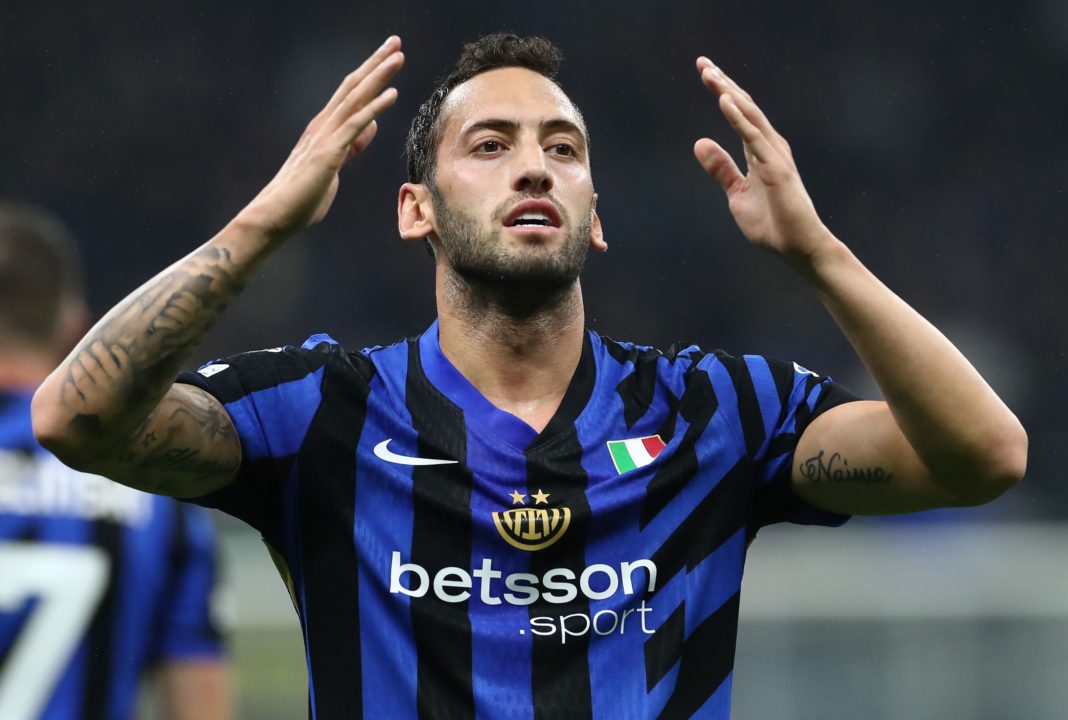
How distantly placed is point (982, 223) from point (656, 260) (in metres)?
2.87

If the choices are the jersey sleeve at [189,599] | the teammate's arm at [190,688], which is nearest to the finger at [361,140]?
the jersey sleeve at [189,599]

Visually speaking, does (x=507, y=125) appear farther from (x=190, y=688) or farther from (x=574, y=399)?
(x=190, y=688)

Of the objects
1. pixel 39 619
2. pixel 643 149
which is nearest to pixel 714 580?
pixel 39 619

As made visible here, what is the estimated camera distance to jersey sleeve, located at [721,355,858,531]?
2912mm

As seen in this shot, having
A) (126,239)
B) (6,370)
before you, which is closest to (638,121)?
(126,239)

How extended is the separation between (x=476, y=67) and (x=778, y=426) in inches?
44.4

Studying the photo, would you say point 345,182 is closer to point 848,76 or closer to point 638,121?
point 638,121

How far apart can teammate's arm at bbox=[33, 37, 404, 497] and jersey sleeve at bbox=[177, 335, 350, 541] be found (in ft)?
0.25

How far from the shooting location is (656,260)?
11516 millimetres

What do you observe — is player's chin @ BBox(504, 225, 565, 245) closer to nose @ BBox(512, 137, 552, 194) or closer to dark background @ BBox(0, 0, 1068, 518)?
nose @ BBox(512, 137, 552, 194)

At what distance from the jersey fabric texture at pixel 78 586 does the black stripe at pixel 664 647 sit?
1.53 meters

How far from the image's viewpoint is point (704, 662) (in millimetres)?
2760

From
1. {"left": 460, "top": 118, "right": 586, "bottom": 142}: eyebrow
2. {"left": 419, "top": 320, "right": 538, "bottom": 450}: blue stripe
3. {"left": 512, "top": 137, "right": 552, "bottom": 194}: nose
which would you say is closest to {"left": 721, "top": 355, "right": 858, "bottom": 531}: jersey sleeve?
{"left": 419, "top": 320, "right": 538, "bottom": 450}: blue stripe

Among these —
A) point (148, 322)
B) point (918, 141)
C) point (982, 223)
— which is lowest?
point (148, 322)
